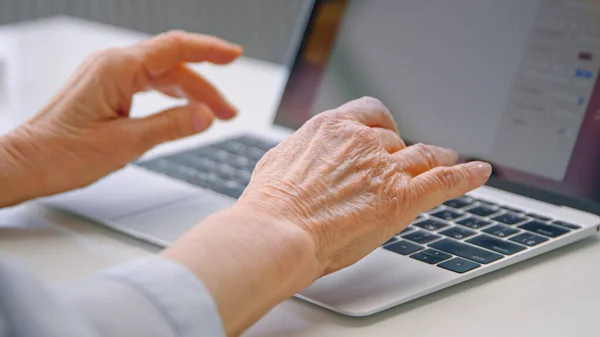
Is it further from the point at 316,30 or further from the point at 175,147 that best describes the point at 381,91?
the point at 175,147

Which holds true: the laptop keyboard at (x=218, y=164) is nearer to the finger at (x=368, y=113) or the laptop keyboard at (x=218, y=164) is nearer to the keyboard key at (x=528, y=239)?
the finger at (x=368, y=113)

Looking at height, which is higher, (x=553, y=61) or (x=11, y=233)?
(x=553, y=61)

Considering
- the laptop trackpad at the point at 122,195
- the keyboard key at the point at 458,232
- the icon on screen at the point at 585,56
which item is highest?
the icon on screen at the point at 585,56

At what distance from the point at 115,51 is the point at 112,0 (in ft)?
5.82

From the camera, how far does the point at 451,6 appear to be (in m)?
0.92

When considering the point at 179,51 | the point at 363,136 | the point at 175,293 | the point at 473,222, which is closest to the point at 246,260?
the point at 175,293

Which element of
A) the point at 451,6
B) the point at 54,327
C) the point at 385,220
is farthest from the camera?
the point at 451,6

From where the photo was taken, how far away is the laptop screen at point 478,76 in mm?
817

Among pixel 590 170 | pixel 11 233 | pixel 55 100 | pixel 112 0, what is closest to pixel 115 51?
pixel 55 100

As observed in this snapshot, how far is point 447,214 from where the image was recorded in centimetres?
79

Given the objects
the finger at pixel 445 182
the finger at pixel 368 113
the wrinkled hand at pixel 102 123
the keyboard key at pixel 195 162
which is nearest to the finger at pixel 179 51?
the wrinkled hand at pixel 102 123

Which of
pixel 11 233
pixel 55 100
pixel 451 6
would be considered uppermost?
pixel 451 6

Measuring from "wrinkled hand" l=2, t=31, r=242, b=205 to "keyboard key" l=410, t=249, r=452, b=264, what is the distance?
304mm

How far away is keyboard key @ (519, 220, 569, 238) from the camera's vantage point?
2.45 feet
